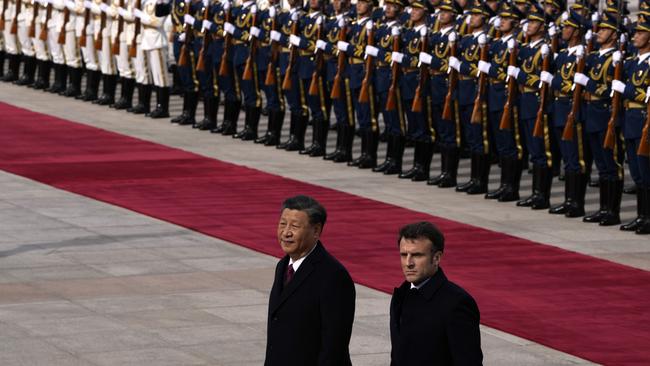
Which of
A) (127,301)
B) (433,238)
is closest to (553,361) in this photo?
(127,301)

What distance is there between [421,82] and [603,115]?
270 centimetres

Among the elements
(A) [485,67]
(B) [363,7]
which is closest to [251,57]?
(B) [363,7]

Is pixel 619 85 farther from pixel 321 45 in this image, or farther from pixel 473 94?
pixel 321 45

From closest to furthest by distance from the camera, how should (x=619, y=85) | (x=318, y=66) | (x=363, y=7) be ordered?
(x=619, y=85) → (x=363, y=7) → (x=318, y=66)

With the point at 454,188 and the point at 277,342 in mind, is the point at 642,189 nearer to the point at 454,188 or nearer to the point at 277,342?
the point at 454,188

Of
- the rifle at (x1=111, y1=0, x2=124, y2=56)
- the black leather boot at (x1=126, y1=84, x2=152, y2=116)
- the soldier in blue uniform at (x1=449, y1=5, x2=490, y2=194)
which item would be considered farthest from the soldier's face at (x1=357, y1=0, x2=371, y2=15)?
the rifle at (x1=111, y1=0, x2=124, y2=56)

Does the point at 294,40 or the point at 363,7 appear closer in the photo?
the point at 363,7

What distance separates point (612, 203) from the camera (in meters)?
15.4

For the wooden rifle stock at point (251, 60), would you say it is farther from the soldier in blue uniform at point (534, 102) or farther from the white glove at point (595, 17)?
the soldier in blue uniform at point (534, 102)

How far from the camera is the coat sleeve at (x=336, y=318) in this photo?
6.80 m

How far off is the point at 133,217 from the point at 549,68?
13.3 ft

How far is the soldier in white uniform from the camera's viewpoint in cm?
2194

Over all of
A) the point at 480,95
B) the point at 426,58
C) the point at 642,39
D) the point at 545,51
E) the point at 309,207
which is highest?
the point at 642,39

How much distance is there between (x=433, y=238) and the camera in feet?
20.9
